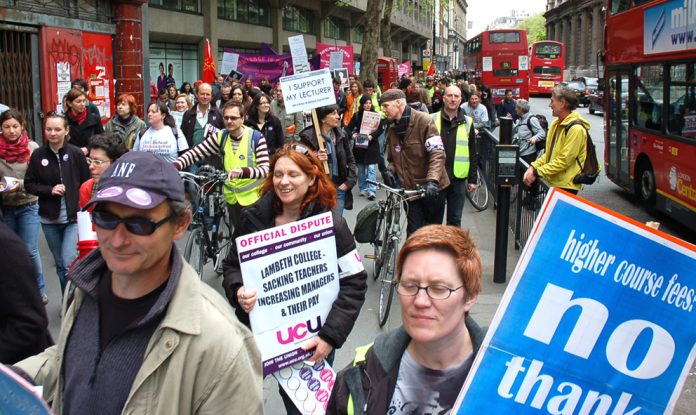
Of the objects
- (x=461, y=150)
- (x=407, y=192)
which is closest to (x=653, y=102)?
(x=461, y=150)

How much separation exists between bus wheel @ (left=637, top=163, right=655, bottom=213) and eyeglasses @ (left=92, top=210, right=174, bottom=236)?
1061 cm

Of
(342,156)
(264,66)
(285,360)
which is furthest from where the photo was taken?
(264,66)

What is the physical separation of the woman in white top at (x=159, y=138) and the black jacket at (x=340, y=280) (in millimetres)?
4620

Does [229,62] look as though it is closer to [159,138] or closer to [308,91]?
[308,91]

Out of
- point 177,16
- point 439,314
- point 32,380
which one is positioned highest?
point 177,16

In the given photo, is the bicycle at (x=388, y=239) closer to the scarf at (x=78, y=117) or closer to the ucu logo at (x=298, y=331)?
the ucu logo at (x=298, y=331)

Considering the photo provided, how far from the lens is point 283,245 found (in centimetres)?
358

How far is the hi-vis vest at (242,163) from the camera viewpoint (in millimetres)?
7320

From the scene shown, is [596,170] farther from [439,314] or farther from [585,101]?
[585,101]

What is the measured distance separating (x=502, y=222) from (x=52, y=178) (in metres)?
4.33

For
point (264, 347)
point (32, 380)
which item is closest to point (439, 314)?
point (32, 380)

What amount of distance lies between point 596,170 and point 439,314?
571 cm

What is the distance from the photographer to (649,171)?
11.7 metres

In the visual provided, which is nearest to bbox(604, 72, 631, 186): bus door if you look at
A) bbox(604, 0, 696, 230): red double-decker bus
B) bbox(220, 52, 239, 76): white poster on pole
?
bbox(604, 0, 696, 230): red double-decker bus
